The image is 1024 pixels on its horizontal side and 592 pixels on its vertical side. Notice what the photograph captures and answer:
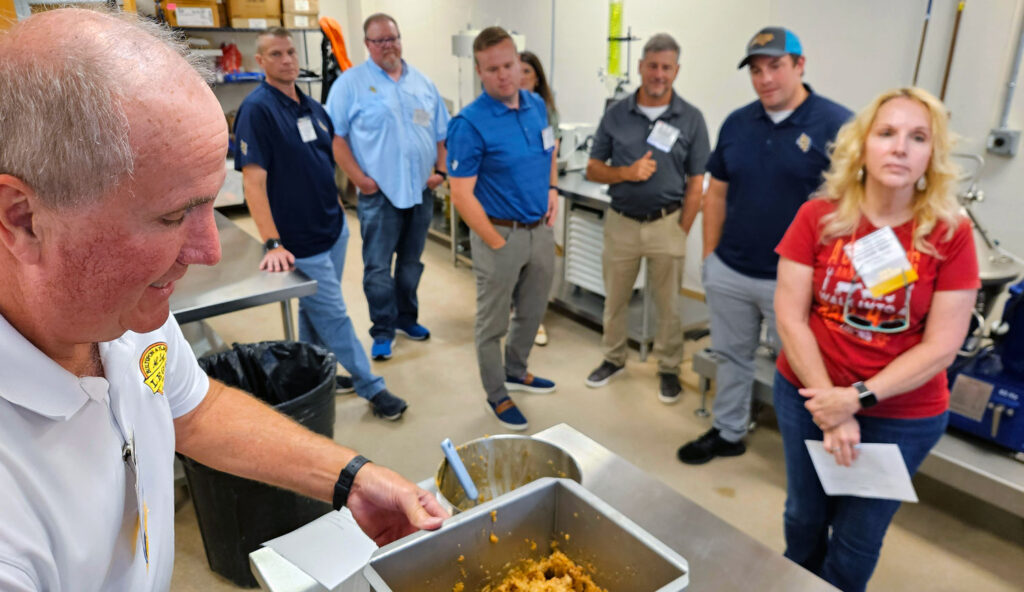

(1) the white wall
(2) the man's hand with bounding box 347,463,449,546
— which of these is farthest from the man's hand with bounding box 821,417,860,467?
(1) the white wall

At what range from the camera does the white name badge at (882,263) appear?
157 centimetres

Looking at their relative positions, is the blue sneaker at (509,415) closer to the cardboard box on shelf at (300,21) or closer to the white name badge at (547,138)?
the white name badge at (547,138)

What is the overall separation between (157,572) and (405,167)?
9.48 feet

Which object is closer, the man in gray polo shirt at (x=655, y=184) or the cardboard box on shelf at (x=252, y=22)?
the man in gray polo shirt at (x=655, y=184)

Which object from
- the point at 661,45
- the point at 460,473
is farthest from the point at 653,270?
the point at 460,473

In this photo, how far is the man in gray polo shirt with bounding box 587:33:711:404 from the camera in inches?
122

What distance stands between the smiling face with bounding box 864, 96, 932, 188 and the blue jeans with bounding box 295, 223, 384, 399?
83.6 inches

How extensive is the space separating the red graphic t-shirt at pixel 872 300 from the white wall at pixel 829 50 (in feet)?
5.76

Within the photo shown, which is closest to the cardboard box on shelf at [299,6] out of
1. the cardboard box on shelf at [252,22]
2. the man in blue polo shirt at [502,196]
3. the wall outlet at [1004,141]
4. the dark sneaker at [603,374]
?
the cardboard box on shelf at [252,22]

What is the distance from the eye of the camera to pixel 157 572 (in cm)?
90

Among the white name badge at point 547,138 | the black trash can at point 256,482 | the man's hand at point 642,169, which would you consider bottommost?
the black trash can at point 256,482

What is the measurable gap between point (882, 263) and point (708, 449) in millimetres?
1430

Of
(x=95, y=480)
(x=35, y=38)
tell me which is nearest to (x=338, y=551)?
(x=95, y=480)

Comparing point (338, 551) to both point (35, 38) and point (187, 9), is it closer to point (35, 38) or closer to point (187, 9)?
point (35, 38)
